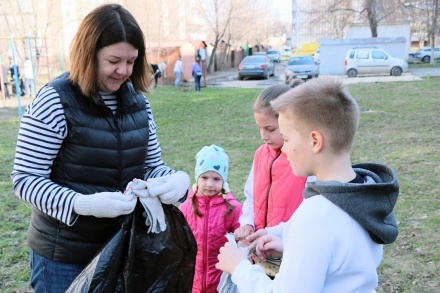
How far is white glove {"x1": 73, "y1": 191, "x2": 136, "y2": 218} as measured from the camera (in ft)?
6.03

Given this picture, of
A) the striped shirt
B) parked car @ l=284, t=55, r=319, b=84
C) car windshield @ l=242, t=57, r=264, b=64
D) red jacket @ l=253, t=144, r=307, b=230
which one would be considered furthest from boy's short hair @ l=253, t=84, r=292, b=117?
car windshield @ l=242, t=57, r=264, b=64

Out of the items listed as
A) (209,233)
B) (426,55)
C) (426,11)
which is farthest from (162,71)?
(426,55)

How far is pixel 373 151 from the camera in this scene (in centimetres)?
824

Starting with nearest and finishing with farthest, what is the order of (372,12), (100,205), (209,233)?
(100,205) < (209,233) < (372,12)

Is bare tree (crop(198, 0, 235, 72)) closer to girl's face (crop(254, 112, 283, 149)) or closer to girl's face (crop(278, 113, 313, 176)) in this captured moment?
girl's face (crop(254, 112, 283, 149))

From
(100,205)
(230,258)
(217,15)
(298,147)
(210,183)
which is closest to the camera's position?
(298,147)

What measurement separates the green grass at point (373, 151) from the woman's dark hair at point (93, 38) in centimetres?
270

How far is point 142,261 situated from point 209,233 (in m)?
1.12

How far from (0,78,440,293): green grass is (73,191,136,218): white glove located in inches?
100

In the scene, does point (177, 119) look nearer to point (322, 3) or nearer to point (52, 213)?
point (52, 213)

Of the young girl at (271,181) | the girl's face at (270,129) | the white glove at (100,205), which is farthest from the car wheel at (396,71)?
the white glove at (100,205)

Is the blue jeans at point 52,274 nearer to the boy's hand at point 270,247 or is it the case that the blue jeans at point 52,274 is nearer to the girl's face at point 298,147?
the boy's hand at point 270,247

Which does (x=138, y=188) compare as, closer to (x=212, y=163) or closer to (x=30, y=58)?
(x=212, y=163)

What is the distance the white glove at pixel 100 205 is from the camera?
6.03 feet
